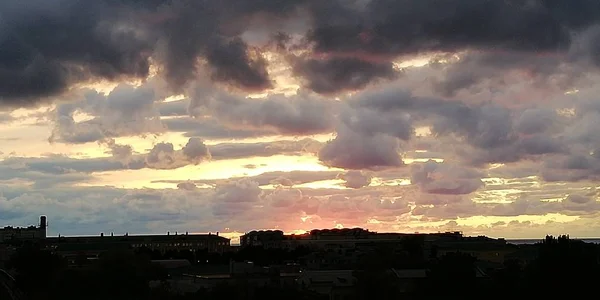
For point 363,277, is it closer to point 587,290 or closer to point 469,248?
point 587,290

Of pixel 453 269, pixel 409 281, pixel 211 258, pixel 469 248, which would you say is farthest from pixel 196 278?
pixel 469 248

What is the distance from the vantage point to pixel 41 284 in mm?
105500

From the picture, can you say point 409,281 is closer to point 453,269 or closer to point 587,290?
point 453,269

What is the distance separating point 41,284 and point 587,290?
207ft

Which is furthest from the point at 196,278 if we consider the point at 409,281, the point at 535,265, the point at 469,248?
the point at 469,248

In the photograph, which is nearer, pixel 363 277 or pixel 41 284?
pixel 363 277

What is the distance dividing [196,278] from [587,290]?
153 feet

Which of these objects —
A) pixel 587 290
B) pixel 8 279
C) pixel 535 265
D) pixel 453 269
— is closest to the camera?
pixel 587 290

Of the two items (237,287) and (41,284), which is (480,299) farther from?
(41,284)

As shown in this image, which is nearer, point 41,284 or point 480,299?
point 480,299

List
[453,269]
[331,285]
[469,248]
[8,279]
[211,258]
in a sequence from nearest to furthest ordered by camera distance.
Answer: [453,269] < [331,285] < [8,279] < [211,258] < [469,248]

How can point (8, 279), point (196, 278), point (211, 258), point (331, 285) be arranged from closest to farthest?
point (331, 285) → point (196, 278) → point (8, 279) → point (211, 258)

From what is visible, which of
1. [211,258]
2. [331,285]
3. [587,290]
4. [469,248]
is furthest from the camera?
[469,248]

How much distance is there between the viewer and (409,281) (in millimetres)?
93562
